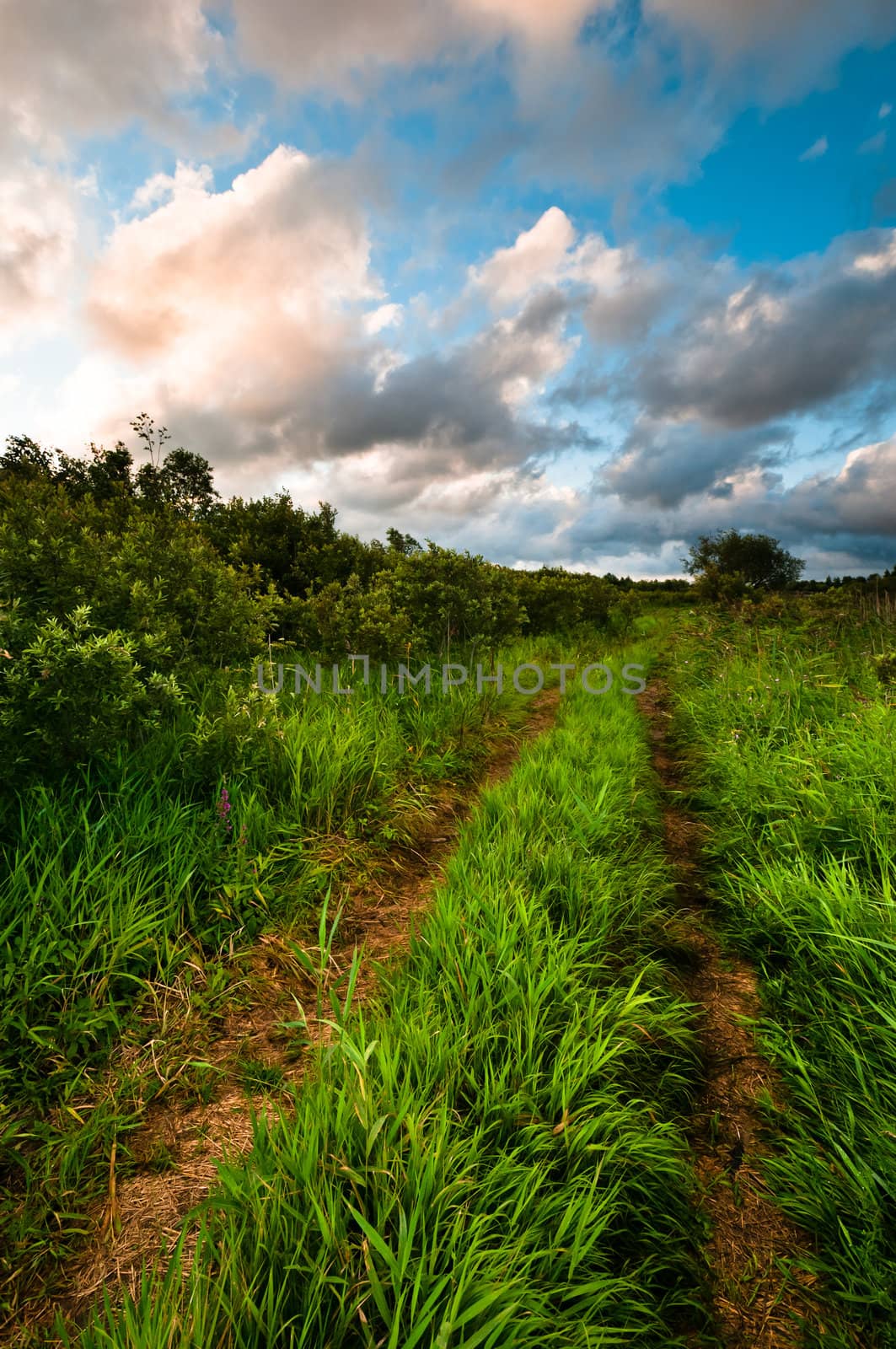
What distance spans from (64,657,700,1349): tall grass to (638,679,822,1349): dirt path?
3.9 inches

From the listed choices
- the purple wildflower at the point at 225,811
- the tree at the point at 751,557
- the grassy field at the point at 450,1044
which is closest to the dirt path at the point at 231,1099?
the grassy field at the point at 450,1044

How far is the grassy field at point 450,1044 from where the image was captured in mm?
1400

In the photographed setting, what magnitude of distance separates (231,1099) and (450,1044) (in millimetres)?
909

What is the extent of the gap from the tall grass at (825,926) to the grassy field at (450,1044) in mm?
16

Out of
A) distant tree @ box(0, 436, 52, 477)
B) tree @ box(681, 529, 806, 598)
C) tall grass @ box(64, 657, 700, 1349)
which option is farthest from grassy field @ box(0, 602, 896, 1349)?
tree @ box(681, 529, 806, 598)

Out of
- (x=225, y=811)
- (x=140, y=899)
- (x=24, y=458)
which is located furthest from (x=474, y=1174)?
(x=24, y=458)

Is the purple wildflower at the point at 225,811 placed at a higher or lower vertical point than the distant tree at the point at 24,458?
lower

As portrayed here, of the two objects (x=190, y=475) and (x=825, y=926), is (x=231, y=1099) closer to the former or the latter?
(x=825, y=926)

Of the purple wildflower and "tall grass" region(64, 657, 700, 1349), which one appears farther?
the purple wildflower

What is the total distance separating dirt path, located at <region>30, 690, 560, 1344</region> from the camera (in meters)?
1.60

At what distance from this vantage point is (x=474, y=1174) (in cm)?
165

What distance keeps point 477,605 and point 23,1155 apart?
260 inches

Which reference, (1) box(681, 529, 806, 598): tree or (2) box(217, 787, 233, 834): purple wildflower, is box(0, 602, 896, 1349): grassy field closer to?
(2) box(217, 787, 233, 834): purple wildflower

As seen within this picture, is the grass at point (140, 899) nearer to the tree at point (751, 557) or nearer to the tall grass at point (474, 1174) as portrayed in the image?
the tall grass at point (474, 1174)
